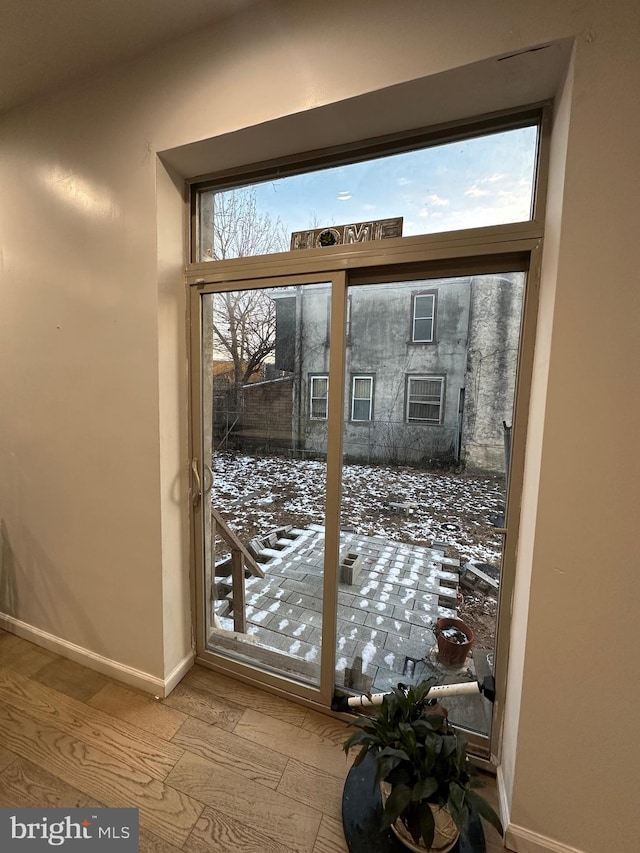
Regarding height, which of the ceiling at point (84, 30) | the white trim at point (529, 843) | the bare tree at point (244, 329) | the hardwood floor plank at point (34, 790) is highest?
the ceiling at point (84, 30)

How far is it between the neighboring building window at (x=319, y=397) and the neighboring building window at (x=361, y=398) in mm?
115

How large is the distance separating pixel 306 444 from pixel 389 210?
38.9 inches

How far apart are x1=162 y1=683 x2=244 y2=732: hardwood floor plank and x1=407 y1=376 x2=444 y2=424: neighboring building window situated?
1.52 m

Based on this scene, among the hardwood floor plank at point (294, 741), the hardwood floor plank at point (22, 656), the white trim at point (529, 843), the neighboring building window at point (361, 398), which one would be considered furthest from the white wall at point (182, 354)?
the neighboring building window at point (361, 398)

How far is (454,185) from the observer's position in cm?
124

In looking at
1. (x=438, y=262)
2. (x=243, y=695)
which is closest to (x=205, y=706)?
(x=243, y=695)

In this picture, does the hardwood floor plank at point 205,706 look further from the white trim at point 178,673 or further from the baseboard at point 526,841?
the baseboard at point 526,841

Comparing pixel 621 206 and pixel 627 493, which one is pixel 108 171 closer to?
pixel 621 206

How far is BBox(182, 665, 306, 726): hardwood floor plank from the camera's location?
5.07ft

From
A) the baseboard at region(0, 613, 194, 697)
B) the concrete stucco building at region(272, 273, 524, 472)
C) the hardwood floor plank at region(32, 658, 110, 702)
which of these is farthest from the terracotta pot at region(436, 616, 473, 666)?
the hardwood floor plank at region(32, 658, 110, 702)

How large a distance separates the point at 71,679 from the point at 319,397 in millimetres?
1856

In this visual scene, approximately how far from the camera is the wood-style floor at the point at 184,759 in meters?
1.12

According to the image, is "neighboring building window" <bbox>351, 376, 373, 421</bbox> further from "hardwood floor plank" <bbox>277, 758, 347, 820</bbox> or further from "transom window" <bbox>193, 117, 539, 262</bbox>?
"hardwood floor plank" <bbox>277, 758, 347, 820</bbox>

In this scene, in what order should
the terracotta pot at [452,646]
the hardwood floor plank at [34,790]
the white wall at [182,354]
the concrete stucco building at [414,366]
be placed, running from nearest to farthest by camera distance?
1. the white wall at [182,354]
2. the hardwood floor plank at [34,790]
3. the concrete stucco building at [414,366]
4. the terracotta pot at [452,646]
